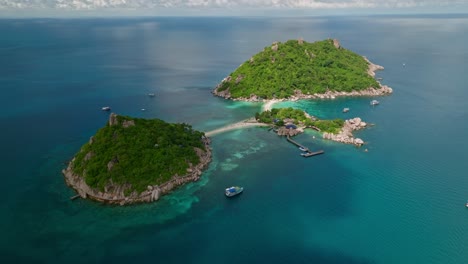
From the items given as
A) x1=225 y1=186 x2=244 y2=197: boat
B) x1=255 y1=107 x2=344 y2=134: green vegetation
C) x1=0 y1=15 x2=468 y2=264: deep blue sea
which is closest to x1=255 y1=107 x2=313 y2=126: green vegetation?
x1=255 y1=107 x2=344 y2=134: green vegetation


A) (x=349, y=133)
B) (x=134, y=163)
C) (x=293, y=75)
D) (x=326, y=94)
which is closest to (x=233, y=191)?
(x=134, y=163)

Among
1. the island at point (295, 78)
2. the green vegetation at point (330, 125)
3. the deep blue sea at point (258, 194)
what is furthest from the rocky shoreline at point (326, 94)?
the green vegetation at point (330, 125)

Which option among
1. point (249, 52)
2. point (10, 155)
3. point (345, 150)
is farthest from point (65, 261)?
point (249, 52)

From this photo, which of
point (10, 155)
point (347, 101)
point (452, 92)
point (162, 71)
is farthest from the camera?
point (162, 71)

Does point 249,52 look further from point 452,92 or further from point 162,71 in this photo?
point 452,92

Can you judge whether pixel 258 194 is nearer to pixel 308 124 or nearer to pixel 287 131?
pixel 287 131

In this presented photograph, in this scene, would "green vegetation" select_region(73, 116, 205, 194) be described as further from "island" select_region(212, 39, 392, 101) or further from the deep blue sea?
"island" select_region(212, 39, 392, 101)

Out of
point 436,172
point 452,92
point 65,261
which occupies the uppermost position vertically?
point 452,92
